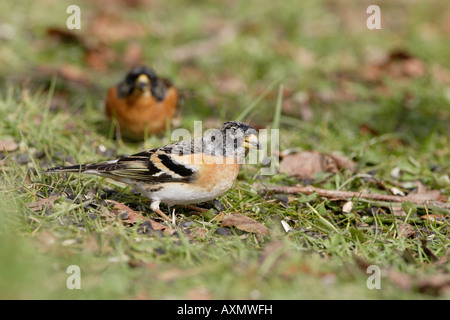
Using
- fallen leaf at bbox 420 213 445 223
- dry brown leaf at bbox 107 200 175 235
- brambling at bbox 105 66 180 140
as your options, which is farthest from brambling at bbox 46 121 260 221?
brambling at bbox 105 66 180 140

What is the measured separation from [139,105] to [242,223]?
6.54ft

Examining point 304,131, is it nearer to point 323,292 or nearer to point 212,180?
point 212,180

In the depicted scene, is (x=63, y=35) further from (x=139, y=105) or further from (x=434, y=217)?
(x=434, y=217)

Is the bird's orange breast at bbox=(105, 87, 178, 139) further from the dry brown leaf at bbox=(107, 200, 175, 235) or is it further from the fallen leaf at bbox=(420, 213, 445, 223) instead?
the fallen leaf at bbox=(420, 213, 445, 223)

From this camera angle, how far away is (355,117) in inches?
230

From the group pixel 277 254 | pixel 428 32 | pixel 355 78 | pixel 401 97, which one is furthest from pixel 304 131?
pixel 428 32

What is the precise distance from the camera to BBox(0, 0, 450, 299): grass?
9.18 feet

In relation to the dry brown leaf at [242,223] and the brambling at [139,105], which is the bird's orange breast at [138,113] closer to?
the brambling at [139,105]

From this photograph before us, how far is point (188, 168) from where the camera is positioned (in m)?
3.49

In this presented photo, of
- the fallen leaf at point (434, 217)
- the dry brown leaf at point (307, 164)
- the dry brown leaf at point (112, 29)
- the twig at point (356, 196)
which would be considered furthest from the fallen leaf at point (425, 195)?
the dry brown leaf at point (112, 29)

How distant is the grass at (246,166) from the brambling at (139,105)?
6.2 inches

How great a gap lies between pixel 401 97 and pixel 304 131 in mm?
1567

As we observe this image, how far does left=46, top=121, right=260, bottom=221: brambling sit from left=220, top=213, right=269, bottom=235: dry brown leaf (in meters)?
0.19

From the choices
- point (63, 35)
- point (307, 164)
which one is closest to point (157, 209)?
point (307, 164)
